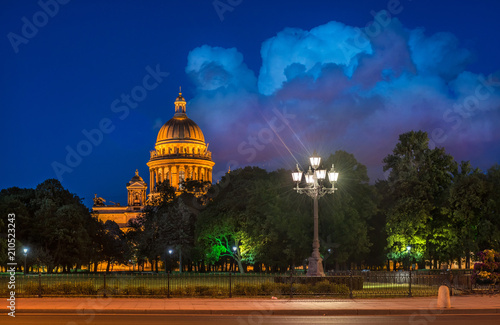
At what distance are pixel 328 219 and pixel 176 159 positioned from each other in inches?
4443

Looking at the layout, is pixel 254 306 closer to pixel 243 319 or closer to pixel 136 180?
pixel 243 319

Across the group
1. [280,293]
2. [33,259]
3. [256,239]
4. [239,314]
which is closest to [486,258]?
[280,293]

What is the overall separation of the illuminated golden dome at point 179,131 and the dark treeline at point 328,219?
89076 mm

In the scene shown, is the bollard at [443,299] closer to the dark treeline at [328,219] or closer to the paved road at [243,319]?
the paved road at [243,319]

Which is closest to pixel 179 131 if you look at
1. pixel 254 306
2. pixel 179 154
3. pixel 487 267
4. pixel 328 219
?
pixel 179 154

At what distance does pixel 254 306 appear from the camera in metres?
25.3

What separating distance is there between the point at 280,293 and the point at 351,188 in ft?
103

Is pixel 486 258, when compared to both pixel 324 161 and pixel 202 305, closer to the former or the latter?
pixel 202 305

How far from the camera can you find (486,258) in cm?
3158

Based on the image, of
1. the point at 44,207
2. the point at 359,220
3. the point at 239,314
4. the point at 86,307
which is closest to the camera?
the point at 239,314

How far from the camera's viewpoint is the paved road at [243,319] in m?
20.5

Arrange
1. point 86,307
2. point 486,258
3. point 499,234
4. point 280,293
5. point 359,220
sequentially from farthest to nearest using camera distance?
1. point 359,220
2. point 499,234
3. point 486,258
4. point 280,293
5. point 86,307

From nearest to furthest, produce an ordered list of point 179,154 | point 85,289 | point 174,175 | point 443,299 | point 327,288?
point 443,299
point 327,288
point 85,289
point 179,154
point 174,175

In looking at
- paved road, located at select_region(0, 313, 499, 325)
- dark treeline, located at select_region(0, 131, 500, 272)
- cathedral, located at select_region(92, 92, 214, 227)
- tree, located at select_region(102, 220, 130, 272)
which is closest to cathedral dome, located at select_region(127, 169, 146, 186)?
cathedral, located at select_region(92, 92, 214, 227)
